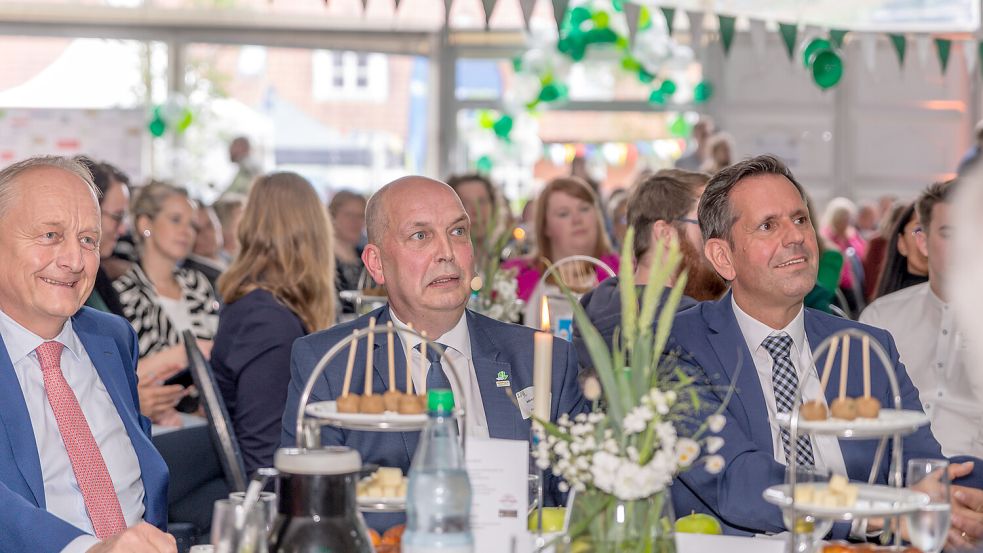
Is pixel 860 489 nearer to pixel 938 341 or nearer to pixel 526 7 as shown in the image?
pixel 938 341

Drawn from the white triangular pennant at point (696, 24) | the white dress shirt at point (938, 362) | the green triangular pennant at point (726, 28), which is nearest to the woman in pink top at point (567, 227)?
the white triangular pennant at point (696, 24)

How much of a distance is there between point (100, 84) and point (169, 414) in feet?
31.5

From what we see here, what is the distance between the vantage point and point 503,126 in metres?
12.3

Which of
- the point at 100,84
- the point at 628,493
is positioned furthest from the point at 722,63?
the point at 628,493

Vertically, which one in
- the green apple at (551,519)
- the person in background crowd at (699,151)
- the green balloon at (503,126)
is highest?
the green balloon at (503,126)

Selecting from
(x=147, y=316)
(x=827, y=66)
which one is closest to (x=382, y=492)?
(x=147, y=316)

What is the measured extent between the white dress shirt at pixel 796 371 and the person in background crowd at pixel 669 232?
0.77m

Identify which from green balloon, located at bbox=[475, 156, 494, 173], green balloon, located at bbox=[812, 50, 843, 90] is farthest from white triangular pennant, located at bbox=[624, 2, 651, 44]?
green balloon, located at bbox=[475, 156, 494, 173]

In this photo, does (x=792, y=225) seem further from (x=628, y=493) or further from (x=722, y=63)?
(x=722, y=63)

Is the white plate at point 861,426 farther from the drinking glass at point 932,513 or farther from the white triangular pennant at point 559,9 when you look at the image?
the white triangular pennant at point 559,9

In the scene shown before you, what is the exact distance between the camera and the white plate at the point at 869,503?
1698mm

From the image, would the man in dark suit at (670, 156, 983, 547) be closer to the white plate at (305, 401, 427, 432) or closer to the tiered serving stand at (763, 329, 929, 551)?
the tiered serving stand at (763, 329, 929, 551)

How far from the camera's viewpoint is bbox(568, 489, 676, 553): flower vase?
1.75m

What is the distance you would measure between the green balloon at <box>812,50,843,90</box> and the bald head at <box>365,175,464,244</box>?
15.1 ft
